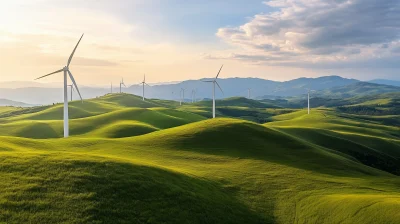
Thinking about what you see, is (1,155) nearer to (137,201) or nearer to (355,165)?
(137,201)

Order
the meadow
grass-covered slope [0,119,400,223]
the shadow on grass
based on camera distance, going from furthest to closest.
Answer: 1. the meadow
2. grass-covered slope [0,119,400,223]
3. the shadow on grass

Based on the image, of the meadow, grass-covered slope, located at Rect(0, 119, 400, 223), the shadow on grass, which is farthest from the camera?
the meadow

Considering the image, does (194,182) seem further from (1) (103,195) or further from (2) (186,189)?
(1) (103,195)

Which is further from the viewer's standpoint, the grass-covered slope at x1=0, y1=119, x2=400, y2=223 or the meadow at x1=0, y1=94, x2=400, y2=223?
the meadow at x1=0, y1=94, x2=400, y2=223

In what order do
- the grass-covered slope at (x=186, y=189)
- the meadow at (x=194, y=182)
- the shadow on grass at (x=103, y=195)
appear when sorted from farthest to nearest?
the meadow at (x=194, y=182) → the grass-covered slope at (x=186, y=189) → the shadow on grass at (x=103, y=195)

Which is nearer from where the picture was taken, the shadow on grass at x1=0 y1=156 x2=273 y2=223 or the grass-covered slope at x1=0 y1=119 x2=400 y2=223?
the shadow on grass at x1=0 y1=156 x2=273 y2=223

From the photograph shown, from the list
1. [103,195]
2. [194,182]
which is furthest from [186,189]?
[103,195]

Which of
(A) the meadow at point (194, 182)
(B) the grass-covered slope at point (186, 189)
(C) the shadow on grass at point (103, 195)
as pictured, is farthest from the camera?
(A) the meadow at point (194, 182)

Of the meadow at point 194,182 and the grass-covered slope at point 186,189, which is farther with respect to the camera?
the meadow at point 194,182

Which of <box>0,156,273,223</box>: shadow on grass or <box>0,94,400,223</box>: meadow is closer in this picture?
<box>0,156,273,223</box>: shadow on grass
